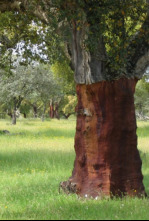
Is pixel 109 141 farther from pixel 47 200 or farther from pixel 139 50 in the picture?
pixel 139 50

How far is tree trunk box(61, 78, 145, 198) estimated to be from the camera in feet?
29.1

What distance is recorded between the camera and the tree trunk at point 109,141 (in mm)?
8883

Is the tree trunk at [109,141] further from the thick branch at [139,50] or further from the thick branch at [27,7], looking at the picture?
the thick branch at [27,7]

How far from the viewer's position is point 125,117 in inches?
352

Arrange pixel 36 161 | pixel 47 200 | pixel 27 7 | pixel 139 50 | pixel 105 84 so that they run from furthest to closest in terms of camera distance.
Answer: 1. pixel 36 161
2. pixel 27 7
3. pixel 139 50
4. pixel 105 84
5. pixel 47 200

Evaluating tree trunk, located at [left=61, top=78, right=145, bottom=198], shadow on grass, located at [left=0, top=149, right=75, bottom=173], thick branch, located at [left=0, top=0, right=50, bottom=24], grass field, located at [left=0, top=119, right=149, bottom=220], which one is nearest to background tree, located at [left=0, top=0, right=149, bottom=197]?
tree trunk, located at [left=61, top=78, right=145, bottom=198]

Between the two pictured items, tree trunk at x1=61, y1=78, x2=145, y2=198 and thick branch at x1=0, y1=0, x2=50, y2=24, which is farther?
thick branch at x1=0, y1=0, x2=50, y2=24

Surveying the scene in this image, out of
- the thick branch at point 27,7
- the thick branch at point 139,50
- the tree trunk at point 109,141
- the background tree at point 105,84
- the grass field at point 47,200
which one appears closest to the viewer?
the grass field at point 47,200

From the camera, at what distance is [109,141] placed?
887 cm

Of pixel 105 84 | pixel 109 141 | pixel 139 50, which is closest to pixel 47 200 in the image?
pixel 109 141

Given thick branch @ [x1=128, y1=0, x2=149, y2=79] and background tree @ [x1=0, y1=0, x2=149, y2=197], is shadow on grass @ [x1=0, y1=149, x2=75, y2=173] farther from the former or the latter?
thick branch @ [x1=128, y1=0, x2=149, y2=79]

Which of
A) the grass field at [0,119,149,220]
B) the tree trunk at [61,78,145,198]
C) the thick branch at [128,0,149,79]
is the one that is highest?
the thick branch at [128,0,149,79]

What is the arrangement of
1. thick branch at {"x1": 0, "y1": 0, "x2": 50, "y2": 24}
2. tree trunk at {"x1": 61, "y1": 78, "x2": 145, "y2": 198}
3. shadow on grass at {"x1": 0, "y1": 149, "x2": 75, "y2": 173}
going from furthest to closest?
shadow on grass at {"x1": 0, "y1": 149, "x2": 75, "y2": 173}, thick branch at {"x1": 0, "y1": 0, "x2": 50, "y2": 24}, tree trunk at {"x1": 61, "y1": 78, "x2": 145, "y2": 198}

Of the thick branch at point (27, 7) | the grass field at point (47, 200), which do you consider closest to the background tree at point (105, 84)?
the thick branch at point (27, 7)
